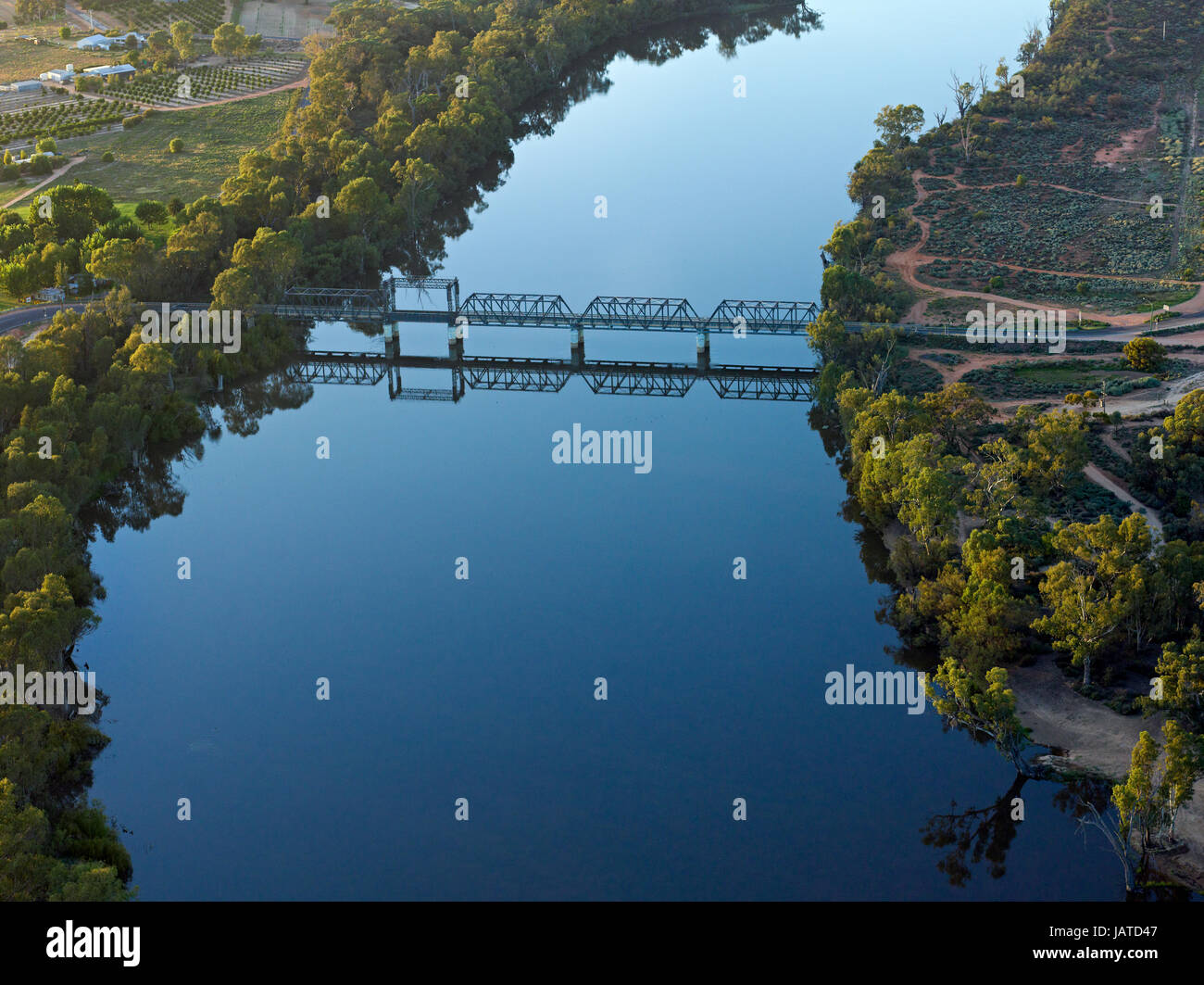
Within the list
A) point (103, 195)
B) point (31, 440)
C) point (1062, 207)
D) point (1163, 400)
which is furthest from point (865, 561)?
point (103, 195)

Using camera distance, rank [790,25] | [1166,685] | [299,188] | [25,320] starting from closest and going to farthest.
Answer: [1166,685] < [25,320] < [299,188] < [790,25]

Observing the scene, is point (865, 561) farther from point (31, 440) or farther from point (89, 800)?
point (31, 440)

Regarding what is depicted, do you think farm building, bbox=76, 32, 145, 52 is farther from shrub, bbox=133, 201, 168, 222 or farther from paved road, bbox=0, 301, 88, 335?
paved road, bbox=0, 301, 88, 335

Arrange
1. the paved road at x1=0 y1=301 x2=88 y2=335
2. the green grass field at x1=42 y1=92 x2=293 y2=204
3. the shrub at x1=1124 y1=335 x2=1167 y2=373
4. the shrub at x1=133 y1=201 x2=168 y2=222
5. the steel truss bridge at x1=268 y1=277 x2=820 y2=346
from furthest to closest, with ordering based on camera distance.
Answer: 1. the green grass field at x1=42 y1=92 x2=293 y2=204
2. the shrub at x1=133 y1=201 x2=168 y2=222
3. the paved road at x1=0 y1=301 x2=88 y2=335
4. the steel truss bridge at x1=268 y1=277 x2=820 y2=346
5. the shrub at x1=1124 y1=335 x2=1167 y2=373

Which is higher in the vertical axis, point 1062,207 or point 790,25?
point 790,25

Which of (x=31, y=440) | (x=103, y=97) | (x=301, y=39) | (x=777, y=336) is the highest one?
(x=301, y=39)

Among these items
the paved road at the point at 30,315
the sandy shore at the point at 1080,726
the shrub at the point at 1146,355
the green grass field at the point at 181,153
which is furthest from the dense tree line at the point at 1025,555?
the green grass field at the point at 181,153

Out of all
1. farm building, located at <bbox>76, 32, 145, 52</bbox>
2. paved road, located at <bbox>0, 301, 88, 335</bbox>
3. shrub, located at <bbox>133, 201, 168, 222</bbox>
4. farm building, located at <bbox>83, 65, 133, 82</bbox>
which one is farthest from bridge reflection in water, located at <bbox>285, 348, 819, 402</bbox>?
farm building, located at <bbox>76, 32, 145, 52</bbox>

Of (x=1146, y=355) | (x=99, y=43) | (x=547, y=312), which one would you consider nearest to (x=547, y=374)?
(x=547, y=312)
